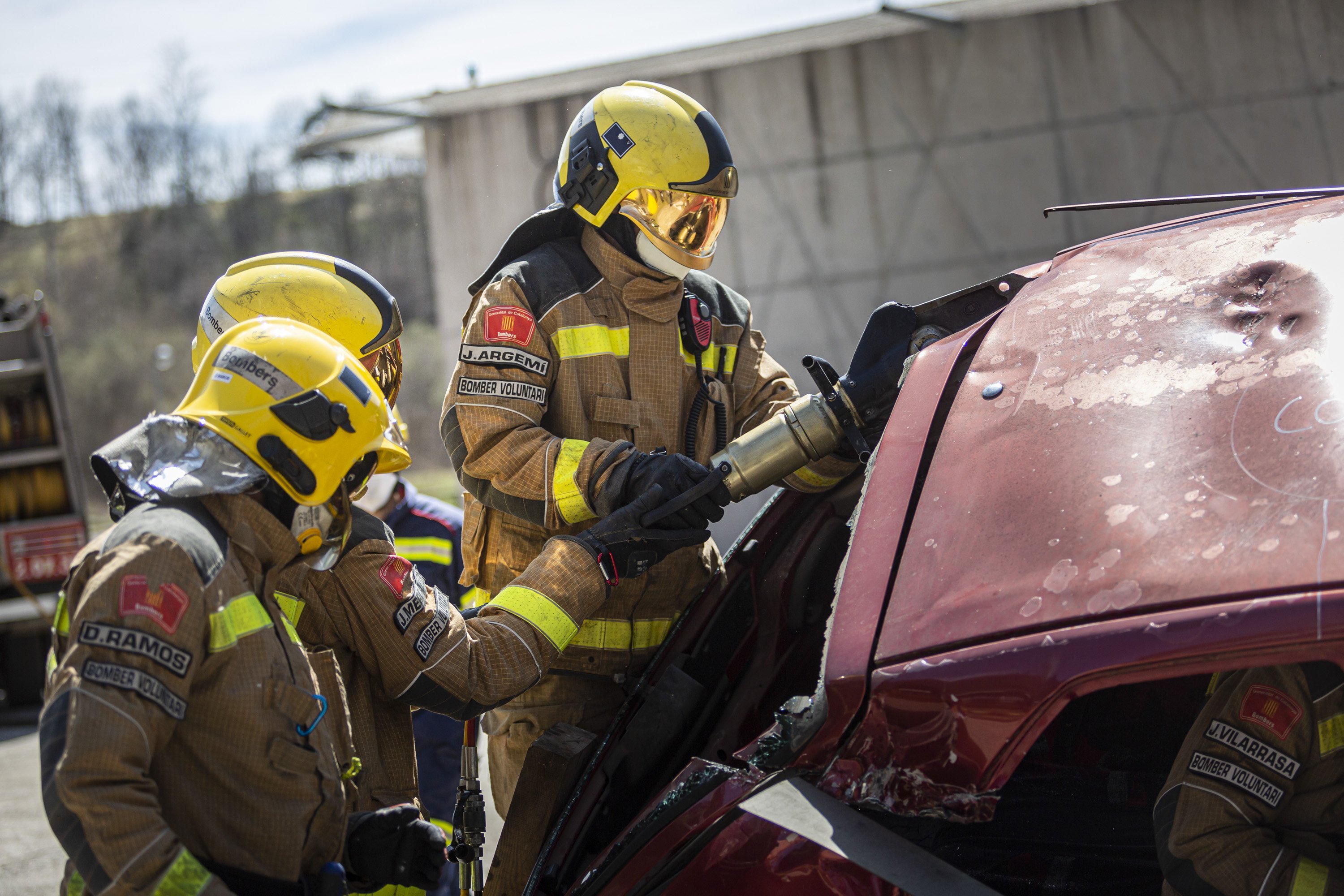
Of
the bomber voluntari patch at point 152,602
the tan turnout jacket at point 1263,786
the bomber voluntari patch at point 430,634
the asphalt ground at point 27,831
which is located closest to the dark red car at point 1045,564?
the tan turnout jacket at point 1263,786

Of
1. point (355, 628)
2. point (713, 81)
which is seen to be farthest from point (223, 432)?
point (713, 81)

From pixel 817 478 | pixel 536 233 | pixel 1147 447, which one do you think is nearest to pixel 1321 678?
pixel 1147 447

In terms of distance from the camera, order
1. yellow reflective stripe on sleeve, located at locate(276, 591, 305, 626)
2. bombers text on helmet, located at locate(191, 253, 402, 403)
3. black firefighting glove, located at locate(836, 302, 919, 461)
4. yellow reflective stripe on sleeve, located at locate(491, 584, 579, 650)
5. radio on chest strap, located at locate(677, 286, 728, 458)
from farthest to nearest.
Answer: radio on chest strap, located at locate(677, 286, 728, 458) < bombers text on helmet, located at locate(191, 253, 402, 403) < black firefighting glove, located at locate(836, 302, 919, 461) < yellow reflective stripe on sleeve, located at locate(491, 584, 579, 650) < yellow reflective stripe on sleeve, located at locate(276, 591, 305, 626)

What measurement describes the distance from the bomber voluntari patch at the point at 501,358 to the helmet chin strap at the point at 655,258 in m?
0.38

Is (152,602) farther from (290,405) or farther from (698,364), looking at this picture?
(698,364)

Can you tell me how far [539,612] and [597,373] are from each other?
2.28 feet

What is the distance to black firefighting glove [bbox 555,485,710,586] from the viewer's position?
228 centimetres

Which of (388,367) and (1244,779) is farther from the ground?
(388,367)

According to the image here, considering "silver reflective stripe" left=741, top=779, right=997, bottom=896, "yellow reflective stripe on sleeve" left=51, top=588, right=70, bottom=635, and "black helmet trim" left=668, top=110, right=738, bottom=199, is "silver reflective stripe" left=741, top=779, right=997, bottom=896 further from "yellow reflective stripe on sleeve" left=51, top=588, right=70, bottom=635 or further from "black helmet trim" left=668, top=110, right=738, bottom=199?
"black helmet trim" left=668, top=110, right=738, bottom=199

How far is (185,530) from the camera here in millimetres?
1594

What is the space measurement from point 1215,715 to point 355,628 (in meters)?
1.37

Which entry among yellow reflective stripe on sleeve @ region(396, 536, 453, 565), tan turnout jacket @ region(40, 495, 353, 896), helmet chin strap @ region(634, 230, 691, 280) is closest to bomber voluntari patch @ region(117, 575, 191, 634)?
tan turnout jacket @ region(40, 495, 353, 896)

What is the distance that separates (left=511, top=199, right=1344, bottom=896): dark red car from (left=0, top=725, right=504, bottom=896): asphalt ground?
198 centimetres

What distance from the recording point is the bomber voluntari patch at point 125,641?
4.89 ft
